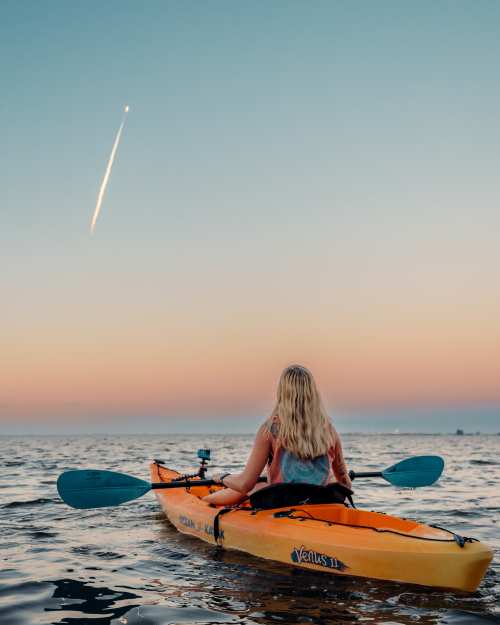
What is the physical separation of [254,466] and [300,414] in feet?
2.65

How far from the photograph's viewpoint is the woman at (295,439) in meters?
5.97

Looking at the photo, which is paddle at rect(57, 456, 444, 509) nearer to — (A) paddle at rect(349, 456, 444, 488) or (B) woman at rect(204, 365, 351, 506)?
(B) woman at rect(204, 365, 351, 506)

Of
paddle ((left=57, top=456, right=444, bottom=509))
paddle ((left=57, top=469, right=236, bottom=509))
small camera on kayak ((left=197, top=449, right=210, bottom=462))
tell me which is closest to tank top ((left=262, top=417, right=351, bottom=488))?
paddle ((left=57, top=456, right=444, bottom=509))

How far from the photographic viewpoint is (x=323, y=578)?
5465 mm

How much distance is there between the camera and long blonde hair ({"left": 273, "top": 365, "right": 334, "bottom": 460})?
19.6ft

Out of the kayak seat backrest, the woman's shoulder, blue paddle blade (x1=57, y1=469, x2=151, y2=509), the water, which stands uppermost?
the woman's shoulder

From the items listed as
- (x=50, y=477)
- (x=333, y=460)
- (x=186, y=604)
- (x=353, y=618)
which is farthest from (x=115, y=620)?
(x=50, y=477)

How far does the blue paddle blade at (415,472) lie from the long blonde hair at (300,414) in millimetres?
2155

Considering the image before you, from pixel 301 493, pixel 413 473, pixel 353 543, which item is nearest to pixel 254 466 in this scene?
pixel 301 493

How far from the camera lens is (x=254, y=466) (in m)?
6.27

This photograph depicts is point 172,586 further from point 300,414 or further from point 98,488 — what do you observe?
point 98,488

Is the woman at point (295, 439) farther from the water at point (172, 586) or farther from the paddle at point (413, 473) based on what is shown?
the paddle at point (413, 473)

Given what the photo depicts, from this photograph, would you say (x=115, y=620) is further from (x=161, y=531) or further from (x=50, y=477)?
(x=50, y=477)

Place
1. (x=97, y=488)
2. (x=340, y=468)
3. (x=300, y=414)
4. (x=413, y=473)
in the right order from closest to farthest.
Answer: (x=300, y=414) < (x=340, y=468) < (x=97, y=488) < (x=413, y=473)
